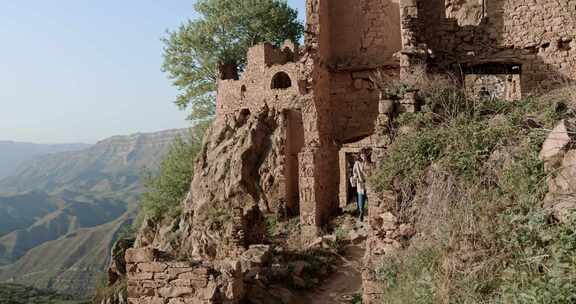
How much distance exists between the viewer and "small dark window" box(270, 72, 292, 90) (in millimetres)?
20016

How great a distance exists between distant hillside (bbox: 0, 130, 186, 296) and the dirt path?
19.9 m

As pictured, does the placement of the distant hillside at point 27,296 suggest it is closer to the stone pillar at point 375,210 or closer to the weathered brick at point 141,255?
the weathered brick at point 141,255

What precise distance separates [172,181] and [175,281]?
57.2 ft

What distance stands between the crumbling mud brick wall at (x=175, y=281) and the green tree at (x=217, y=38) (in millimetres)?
19261

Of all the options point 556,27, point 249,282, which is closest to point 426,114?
point 249,282

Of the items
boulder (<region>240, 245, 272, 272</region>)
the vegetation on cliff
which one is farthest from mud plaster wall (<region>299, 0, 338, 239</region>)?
the vegetation on cliff

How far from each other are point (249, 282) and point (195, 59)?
68.1 ft

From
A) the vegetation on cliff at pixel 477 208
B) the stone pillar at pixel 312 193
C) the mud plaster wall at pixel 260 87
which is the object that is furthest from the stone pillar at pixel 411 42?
the mud plaster wall at pixel 260 87

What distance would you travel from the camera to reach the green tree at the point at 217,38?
26.6m

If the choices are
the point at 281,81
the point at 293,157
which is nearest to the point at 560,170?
the point at 293,157

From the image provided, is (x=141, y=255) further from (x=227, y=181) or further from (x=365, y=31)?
(x=227, y=181)

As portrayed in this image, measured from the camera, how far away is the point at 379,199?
22.7 feet

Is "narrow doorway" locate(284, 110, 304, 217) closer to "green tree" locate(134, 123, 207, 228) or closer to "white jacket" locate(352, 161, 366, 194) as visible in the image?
"white jacket" locate(352, 161, 366, 194)

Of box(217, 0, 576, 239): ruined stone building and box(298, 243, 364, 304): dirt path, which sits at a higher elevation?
box(217, 0, 576, 239): ruined stone building
